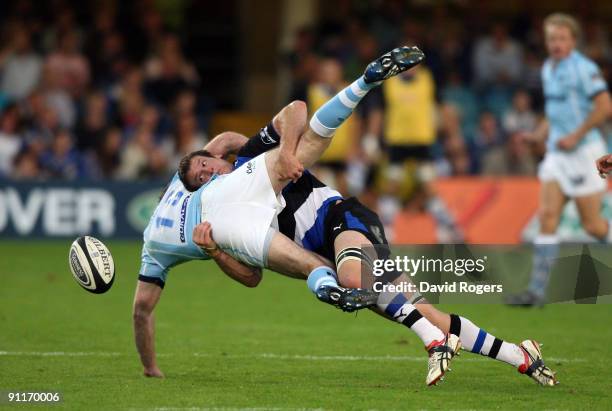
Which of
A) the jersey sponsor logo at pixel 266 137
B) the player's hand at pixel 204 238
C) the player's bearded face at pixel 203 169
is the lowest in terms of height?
the player's hand at pixel 204 238

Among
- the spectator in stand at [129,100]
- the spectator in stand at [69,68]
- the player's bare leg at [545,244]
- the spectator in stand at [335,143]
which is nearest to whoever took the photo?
the player's bare leg at [545,244]

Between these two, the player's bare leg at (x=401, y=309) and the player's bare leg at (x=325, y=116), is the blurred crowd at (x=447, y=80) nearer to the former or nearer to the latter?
the player's bare leg at (x=325, y=116)

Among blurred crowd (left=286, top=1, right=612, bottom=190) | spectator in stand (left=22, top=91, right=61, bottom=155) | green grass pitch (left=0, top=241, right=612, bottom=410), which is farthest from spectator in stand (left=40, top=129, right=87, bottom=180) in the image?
green grass pitch (left=0, top=241, right=612, bottom=410)

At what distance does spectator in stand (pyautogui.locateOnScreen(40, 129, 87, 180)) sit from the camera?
59.3 ft

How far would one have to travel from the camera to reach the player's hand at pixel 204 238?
821cm

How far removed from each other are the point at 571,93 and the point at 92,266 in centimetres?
551

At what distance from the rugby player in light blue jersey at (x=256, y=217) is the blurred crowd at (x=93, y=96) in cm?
956

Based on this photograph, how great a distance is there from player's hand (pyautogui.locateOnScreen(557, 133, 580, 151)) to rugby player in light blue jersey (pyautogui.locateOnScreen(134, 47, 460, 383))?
150 inches

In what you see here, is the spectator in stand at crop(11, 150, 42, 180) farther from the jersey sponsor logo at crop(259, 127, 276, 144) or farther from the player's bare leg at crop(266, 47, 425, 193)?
the player's bare leg at crop(266, 47, 425, 193)

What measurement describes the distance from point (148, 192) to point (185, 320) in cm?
656

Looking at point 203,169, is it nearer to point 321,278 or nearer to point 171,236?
point 171,236

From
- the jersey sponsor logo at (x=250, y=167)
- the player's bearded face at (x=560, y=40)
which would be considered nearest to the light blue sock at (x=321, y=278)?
the jersey sponsor logo at (x=250, y=167)

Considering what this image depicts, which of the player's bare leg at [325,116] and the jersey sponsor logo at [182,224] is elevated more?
the player's bare leg at [325,116]

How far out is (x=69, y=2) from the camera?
21.6 meters
